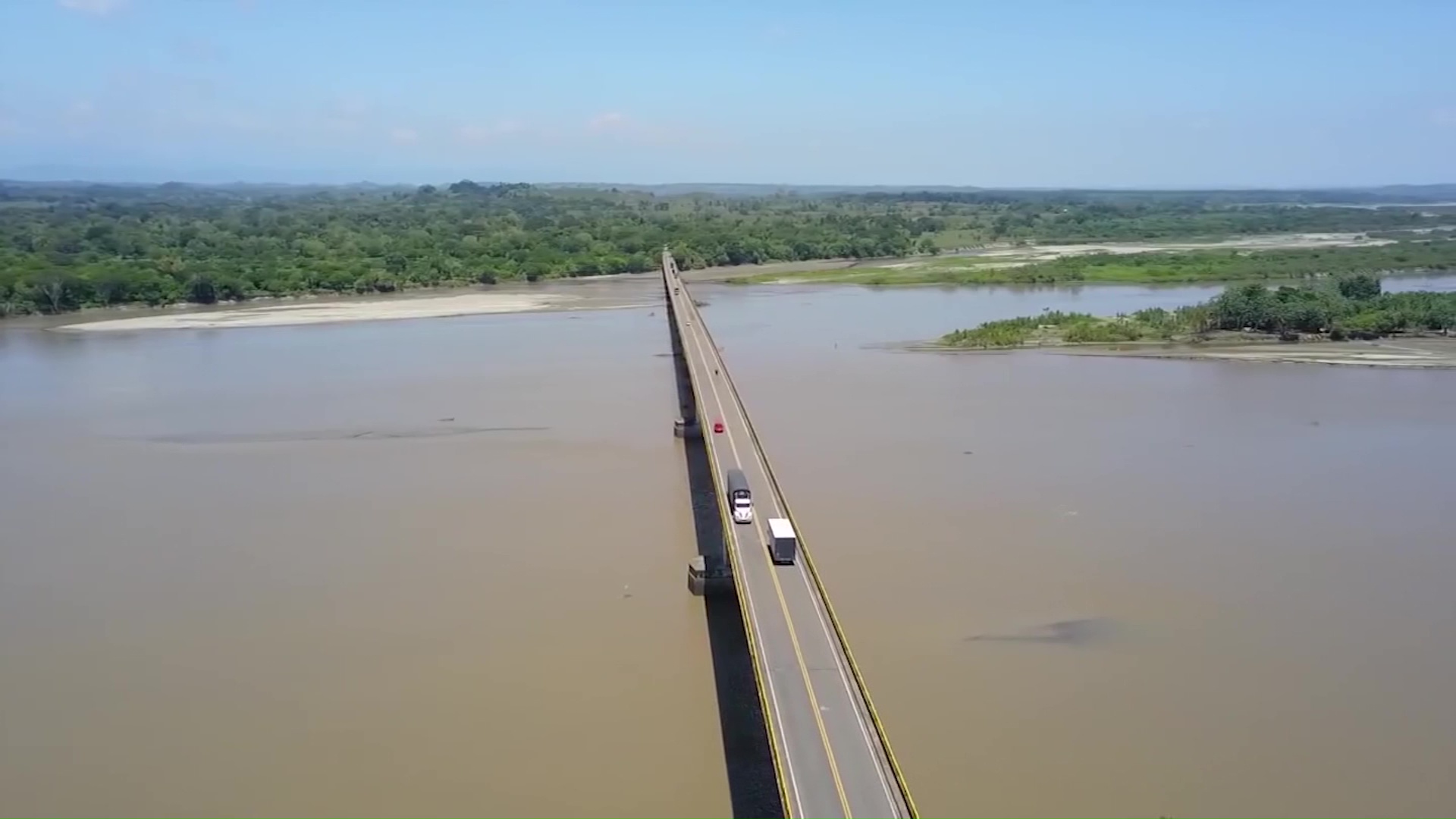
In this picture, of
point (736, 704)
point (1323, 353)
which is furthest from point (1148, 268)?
point (736, 704)

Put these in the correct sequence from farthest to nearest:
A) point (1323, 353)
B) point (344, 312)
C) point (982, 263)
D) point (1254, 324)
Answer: point (982, 263) → point (344, 312) → point (1254, 324) → point (1323, 353)

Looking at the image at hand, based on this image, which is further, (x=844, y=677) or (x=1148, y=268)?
(x=1148, y=268)

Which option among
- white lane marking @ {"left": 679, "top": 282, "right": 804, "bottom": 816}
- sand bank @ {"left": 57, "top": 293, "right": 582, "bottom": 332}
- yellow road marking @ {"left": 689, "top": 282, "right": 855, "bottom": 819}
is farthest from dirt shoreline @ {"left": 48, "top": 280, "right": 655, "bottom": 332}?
yellow road marking @ {"left": 689, "top": 282, "right": 855, "bottom": 819}

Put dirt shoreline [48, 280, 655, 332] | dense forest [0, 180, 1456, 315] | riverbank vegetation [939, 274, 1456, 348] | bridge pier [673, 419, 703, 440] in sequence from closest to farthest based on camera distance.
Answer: bridge pier [673, 419, 703, 440], riverbank vegetation [939, 274, 1456, 348], dirt shoreline [48, 280, 655, 332], dense forest [0, 180, 1456, 315]

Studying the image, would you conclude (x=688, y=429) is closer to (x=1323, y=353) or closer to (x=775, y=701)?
(x=775, y=701)

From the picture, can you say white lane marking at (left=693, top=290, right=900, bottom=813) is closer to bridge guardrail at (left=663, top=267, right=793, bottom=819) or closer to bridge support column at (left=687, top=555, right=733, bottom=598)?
bridge guardrail at (left=663, top=267, right=793, bottom=819)

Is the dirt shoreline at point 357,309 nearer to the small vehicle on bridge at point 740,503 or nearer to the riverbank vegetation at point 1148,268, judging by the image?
the riverbank vegetation at point 1148,268

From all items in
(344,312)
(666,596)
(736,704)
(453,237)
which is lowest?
(736,704)

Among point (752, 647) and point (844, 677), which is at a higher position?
point (752, 647)
